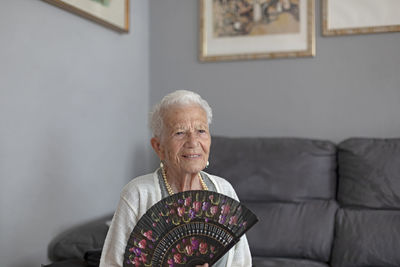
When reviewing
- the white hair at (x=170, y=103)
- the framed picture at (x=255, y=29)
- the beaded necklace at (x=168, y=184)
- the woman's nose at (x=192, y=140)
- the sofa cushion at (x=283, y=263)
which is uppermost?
the framed picture at (x=255, y=29)

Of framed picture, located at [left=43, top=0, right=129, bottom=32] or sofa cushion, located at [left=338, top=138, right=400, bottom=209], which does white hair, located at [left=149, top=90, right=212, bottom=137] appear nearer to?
framed picture, located at [left=43, top=0, right=129, bottom=32]

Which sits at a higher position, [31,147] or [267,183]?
[31,147]

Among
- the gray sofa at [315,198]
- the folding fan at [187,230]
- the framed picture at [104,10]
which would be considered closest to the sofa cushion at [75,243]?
the gray sofa at [315,198]

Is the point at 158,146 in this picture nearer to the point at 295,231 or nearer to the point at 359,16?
the point at 295,231

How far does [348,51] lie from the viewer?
2951 millimetres

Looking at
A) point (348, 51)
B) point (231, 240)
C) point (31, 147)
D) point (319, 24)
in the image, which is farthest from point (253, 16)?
point (231, 240)

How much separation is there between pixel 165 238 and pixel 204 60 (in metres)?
2.03

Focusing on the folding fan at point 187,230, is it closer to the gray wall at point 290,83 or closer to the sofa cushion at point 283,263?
the sofa cushion at point 283,263

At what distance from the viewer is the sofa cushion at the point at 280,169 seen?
2.64 metres

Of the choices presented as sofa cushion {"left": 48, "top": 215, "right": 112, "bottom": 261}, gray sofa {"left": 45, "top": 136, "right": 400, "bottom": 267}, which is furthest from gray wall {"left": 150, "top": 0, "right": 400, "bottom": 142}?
sofa cushion {"left": 48, "top": 215, "right": 112, "bottom": 261}

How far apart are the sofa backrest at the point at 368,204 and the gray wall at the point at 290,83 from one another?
331 millimetres

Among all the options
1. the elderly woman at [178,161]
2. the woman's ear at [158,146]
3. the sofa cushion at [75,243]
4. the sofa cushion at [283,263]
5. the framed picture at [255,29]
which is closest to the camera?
the elderly woman at [178,161]

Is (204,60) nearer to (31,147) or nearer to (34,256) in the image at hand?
(31,147)

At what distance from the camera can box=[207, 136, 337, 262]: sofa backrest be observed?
8.16 feet
